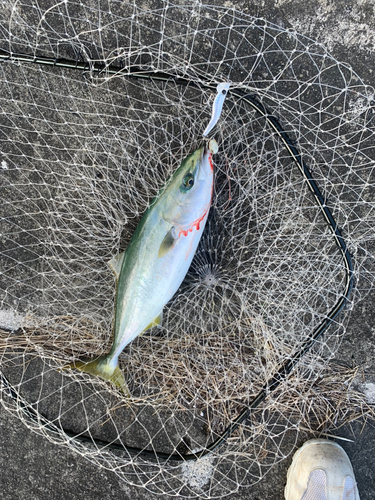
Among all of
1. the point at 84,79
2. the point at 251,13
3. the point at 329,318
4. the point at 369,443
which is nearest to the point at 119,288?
the point at 329,318

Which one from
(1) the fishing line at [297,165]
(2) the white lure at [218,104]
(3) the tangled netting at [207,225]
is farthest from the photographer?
(3) the tangled netting at [207,225]

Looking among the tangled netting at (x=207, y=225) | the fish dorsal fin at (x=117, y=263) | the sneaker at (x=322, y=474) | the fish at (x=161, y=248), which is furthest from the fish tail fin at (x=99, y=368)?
the sneaker at (x=322, y=474)

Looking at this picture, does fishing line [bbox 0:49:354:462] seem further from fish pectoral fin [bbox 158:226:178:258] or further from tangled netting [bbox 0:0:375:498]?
fish pectoral fin [bbox 158:226:178:258]

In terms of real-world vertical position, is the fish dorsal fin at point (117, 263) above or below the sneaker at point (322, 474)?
above

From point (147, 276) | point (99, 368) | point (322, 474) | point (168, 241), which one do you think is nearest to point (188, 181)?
point (168, 241)

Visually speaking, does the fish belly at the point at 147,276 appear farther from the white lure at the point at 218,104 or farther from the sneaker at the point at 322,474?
the sneaker at the point at 322,474
